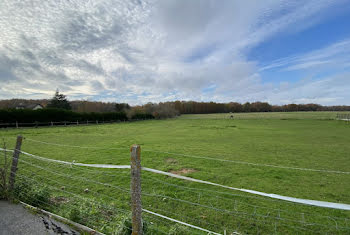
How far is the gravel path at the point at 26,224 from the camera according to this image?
8.57 ft

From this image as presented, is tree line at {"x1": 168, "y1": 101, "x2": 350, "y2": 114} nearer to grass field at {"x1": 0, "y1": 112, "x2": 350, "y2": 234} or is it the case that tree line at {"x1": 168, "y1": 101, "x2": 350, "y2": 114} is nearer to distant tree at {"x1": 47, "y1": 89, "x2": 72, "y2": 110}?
distant tree at {"x1": 47, "y1": 89, "x2": 72, "y2": 110}

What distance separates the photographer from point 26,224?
109 inches

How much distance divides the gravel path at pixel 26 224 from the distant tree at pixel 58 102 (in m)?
60.7

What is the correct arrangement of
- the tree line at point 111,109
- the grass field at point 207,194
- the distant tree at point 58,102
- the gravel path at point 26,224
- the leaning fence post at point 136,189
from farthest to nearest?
the distant tree at point 58,102 < the tree line at point 111,109 < the grass field at point 207,194 < the gravel path at point 26,224 < the leaning fence post at point 136,189

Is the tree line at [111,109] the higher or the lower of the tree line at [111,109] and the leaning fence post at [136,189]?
the higher

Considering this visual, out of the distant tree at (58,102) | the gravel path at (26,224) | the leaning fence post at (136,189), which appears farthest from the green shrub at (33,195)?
the distant tree at (58,102)

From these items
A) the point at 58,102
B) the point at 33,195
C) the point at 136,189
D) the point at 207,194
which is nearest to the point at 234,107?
the point at 58,102

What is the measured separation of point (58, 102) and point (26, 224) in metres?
62.7

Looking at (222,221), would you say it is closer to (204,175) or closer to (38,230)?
(204,175)

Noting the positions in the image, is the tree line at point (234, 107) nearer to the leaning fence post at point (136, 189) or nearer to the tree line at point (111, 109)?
the tree line at point (111, 109)

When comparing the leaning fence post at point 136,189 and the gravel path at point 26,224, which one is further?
the gravel path at point 26,224

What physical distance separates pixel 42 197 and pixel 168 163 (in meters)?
4.84

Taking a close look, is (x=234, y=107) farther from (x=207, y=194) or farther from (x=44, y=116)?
(x=207, y=194)

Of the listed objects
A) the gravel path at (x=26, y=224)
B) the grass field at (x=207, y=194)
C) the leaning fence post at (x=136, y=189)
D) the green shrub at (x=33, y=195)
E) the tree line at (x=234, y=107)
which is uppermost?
the tree line at (x=234, y=107)
